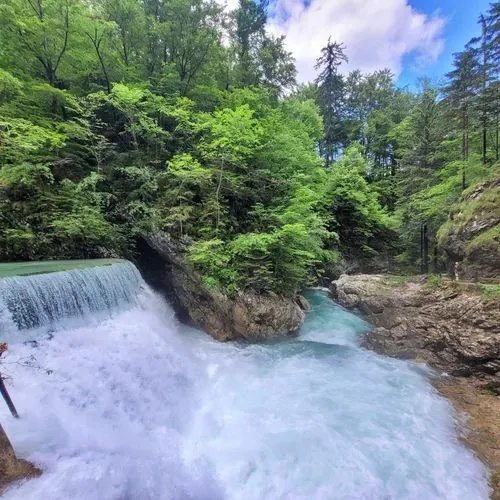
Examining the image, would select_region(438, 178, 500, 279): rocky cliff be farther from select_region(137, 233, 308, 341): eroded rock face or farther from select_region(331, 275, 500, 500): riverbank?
select_region(137, 233, 308, 341): eroded rock face

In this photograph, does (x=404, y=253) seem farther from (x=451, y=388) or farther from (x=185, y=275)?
(x=185, y=275)

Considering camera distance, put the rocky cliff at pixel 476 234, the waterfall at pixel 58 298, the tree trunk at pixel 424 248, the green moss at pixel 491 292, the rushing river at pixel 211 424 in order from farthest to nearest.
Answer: the tree trunk at pixel 424 248 < the rocky cliff at pixel 476 234 < the green moss at pixel 491 292 < the waterfall at pixel 58 298 < the rushing river at pixel 211 424

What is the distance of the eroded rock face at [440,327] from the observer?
26.2 feet

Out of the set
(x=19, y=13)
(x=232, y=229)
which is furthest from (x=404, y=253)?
(x=19, y=13)

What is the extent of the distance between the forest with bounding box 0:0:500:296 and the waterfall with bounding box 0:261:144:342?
2.82m

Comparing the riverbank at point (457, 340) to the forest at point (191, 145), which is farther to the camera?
the forest at point (191, 145)

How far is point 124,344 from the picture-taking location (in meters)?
7.18

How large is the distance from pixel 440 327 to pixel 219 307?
695 cm

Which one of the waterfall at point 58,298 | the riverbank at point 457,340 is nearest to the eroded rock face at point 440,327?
the riverbank at point 457,340

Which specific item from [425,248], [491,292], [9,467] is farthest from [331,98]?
[9,467]

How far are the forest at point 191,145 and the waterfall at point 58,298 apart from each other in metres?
2.82

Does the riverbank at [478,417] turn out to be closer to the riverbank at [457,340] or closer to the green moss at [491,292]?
the riverbank at [457,340]

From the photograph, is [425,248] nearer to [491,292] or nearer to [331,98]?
[491,292]

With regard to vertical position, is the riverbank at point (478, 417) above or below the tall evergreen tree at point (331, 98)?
below
